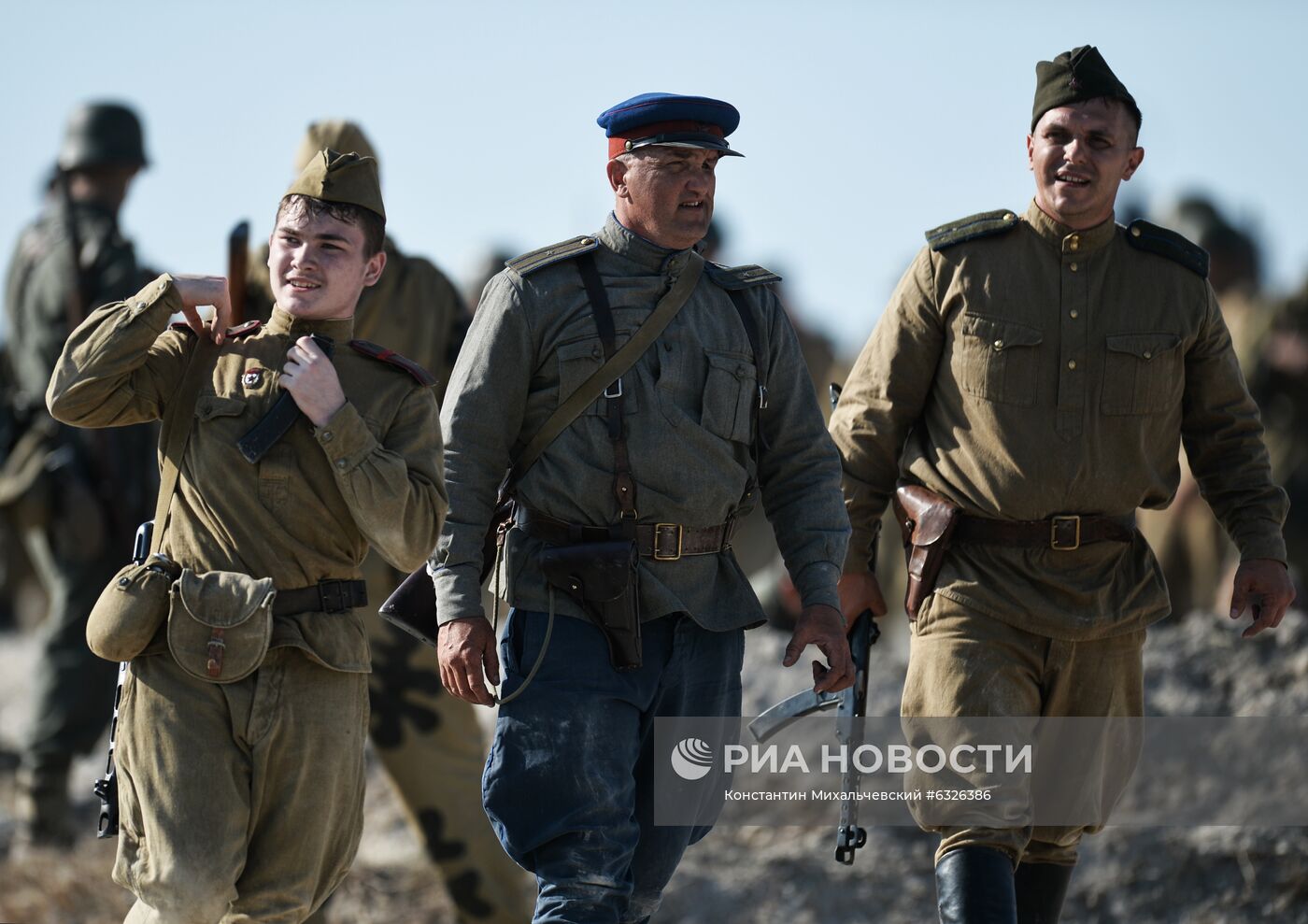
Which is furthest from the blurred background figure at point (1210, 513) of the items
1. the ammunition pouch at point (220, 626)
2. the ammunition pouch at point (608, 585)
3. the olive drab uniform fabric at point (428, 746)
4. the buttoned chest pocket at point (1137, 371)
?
the ammunition pouch at point (220, 626)

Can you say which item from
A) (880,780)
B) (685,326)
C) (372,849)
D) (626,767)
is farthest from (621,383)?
(372,849)

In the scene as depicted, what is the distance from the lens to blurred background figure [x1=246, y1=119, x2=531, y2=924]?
7332 millimetres

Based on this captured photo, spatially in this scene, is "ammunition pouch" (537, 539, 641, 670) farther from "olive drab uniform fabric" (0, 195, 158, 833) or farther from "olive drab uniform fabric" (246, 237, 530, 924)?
"olive drab uniform fabric" (0, 195, 158, 833)

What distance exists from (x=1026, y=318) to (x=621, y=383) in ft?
4.40

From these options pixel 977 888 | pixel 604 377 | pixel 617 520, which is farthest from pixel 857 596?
pixel 604 377

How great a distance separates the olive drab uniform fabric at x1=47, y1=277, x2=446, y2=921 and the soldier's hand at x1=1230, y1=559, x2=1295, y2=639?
2.46 metres

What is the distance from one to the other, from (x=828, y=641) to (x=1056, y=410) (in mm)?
1077

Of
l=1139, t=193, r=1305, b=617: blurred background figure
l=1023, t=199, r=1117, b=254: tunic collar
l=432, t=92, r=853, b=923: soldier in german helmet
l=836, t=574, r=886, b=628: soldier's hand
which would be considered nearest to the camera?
l=432, t=92, r=853, b=923: soldier in german helmet

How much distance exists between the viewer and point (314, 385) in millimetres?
5008

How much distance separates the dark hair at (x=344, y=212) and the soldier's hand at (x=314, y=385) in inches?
14.8

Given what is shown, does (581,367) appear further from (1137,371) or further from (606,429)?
(1137,371)

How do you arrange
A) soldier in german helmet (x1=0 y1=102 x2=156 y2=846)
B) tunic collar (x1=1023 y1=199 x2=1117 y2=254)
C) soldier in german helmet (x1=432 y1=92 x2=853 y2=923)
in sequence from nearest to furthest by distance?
soldier in german helmet (x1=432 y1=92 x2=853 y2=923) < tunic collar (x1=1023 y1=199 x2=1117 y2=254) < soldier in german helmet (x1=0 y1=102 x2=156 y2=846)

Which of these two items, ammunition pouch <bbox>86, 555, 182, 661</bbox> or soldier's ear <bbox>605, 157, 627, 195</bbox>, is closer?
ammunition pouch <bbox>86, 555, 182, 661</bbox>

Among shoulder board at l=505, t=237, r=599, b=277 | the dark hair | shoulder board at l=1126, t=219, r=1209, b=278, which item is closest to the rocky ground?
shoulder board at l=1126, t=219, r=1209, b=278
